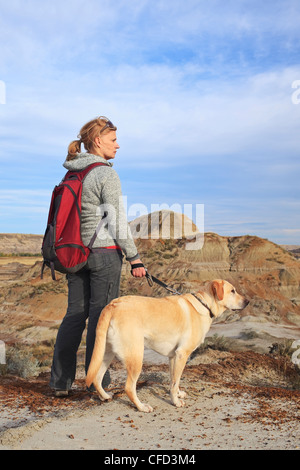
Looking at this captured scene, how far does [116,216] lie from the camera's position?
14.8ft

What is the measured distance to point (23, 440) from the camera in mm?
3508

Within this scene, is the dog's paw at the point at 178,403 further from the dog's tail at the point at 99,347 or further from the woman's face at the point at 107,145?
the woman's face at the point at 107,145

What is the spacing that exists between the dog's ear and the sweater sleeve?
1.01 m

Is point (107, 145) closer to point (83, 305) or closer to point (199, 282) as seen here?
point (83, 305)

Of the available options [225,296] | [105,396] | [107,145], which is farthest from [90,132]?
[105,396]

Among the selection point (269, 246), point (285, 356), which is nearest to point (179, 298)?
point (285, 356)

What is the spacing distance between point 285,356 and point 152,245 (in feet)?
60.3

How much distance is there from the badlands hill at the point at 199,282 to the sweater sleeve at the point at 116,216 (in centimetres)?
1045

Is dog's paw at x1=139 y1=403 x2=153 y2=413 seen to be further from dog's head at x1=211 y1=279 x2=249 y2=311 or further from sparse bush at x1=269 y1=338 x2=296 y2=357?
sparse bush at x1=269 y1=338 x2=296 y2=357

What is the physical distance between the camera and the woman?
4.48 metres

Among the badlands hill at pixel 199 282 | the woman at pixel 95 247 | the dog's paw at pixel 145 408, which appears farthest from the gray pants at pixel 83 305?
the badlands hill at pixel 199 282

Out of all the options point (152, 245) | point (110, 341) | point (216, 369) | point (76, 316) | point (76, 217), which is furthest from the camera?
point (152, 245)

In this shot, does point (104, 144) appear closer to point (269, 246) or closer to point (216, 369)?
point (216, 369)
